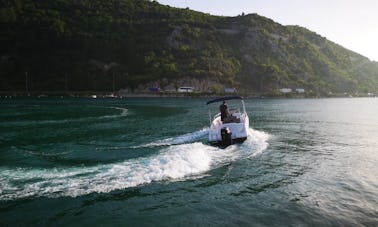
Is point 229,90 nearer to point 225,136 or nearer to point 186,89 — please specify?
point 186,89

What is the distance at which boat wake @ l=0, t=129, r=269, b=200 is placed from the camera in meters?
14.1

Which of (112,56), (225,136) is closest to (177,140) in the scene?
(225,136)

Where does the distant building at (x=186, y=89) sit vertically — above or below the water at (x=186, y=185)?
above

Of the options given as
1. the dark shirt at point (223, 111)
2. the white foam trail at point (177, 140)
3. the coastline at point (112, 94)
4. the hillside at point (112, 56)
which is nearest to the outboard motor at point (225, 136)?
the dark shirt at point (223, 111)

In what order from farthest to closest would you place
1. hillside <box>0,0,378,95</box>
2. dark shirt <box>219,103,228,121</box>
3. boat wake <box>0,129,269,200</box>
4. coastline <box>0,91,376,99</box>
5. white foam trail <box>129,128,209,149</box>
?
1. hillside <box>0,0,378,95</box>
2. coastline <box>0,91,376,99</box>
3. dark shirt <box>219,103,228,121</box>
4. white foam trail <box>129,128,209,149</box>
5. boat wake <box>0,129,269,200</box>

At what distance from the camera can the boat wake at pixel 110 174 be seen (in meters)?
14.1

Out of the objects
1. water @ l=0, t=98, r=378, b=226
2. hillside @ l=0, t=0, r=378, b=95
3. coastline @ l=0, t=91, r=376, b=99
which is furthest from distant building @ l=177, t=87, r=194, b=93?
water @ l=0, t=98, r=378, b=226

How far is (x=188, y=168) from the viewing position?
17.9 metres

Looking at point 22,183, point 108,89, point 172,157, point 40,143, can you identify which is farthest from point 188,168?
point 108,89

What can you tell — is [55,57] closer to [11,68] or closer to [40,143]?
[11,68]

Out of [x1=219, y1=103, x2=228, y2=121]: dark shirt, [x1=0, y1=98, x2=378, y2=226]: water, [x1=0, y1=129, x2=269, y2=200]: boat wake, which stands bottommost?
[x1=0, y1=98, x2=378, y2=226]: water

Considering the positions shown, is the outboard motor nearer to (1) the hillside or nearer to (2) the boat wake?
(2) the boat wake

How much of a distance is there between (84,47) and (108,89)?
32.6 meters

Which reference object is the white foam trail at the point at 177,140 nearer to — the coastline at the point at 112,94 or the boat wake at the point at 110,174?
the boat wake at the point at 110,174
